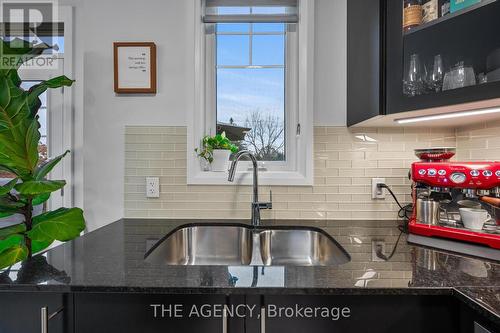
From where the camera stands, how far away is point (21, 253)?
119 centimetres

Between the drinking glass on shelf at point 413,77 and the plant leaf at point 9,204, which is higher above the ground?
the drinking glass on shelf at point 413,77

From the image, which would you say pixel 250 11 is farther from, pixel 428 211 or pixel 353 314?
pixel 353 314

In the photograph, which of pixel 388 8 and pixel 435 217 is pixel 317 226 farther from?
pixel 388 8

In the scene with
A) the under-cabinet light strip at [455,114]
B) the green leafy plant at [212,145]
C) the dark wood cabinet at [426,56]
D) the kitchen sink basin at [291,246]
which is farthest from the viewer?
the green leafy plant at [212,145]

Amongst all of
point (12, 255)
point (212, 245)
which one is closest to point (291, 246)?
point (212, 245)

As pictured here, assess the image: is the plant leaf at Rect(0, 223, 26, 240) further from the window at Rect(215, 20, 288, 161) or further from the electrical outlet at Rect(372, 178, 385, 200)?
the electrical outlet at Rect(372, 178, 385, 200)

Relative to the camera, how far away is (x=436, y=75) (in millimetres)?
1108

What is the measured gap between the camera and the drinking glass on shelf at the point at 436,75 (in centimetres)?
109

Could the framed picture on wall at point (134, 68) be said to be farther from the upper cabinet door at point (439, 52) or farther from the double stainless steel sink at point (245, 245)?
the upper cabinet door at point (439, 52)

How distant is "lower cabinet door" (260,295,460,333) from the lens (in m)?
0.79

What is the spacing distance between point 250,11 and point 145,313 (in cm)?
157

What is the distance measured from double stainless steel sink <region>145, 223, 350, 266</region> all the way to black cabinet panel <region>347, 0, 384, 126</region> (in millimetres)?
600

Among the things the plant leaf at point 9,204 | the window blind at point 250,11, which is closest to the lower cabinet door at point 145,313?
the plant leaf at point 9,204

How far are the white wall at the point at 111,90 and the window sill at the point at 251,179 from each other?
328mm
